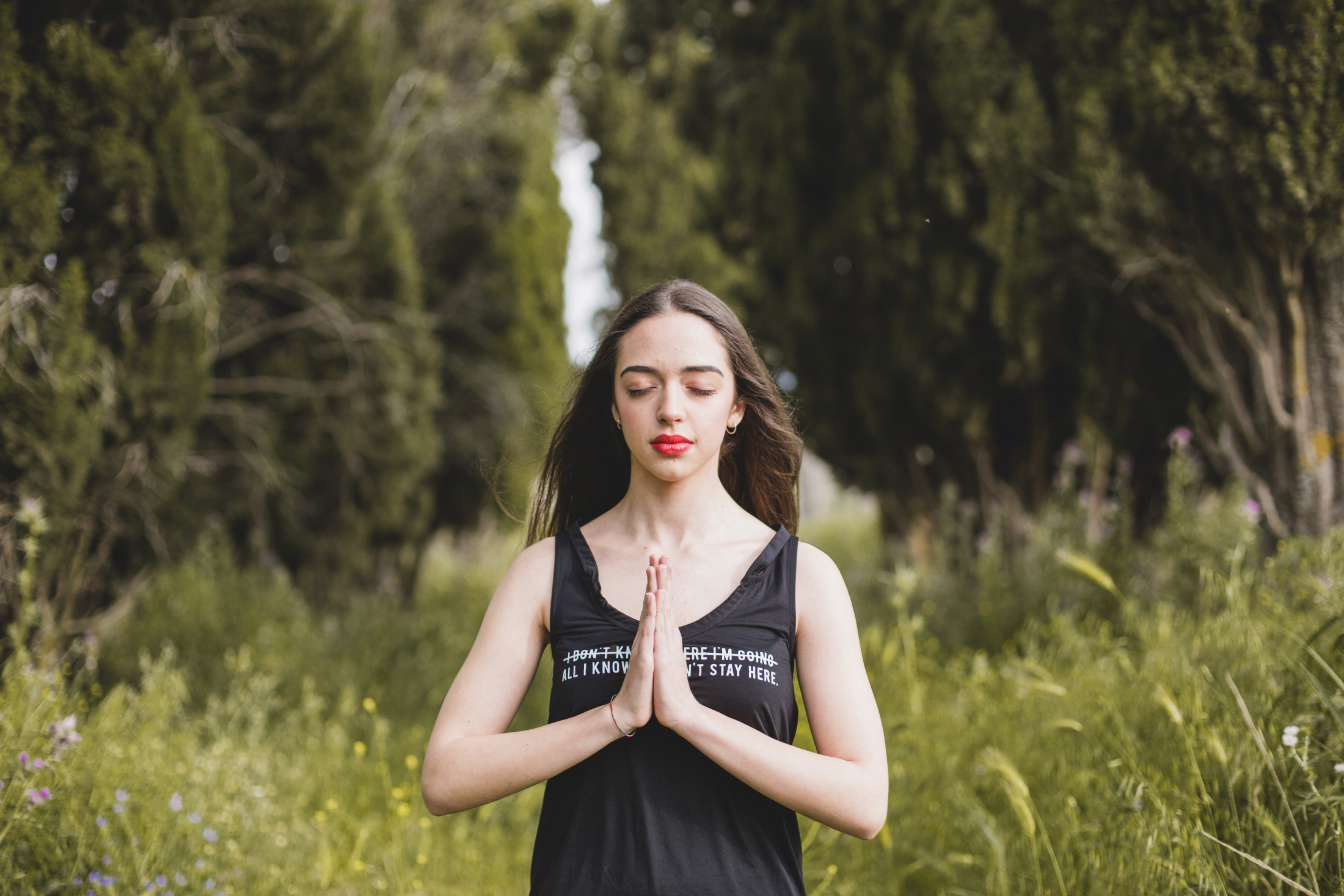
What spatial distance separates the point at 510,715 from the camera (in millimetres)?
1685

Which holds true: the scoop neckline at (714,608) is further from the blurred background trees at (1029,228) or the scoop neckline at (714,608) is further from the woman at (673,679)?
the blurred background trees at (1029,228)

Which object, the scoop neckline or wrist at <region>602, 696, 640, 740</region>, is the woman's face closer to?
the scoop neckline

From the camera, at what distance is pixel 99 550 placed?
5.08m

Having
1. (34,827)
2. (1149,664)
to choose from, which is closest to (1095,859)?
(1149,664)

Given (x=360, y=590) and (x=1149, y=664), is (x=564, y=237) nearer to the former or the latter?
(x=360, y=590)

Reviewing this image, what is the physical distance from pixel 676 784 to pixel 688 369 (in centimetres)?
72

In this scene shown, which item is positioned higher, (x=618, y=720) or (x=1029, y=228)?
(x=1029, y=228)

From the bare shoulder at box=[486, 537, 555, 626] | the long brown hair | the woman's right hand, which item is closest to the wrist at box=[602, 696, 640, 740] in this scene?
the woman's right hand

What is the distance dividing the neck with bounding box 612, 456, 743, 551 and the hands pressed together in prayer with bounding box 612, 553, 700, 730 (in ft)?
0.82

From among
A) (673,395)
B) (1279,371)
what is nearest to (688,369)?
(673,395)

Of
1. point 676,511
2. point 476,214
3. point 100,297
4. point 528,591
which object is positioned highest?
point 476,214

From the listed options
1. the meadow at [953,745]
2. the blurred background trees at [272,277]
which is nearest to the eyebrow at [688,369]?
the blurred background trees at [272,277]

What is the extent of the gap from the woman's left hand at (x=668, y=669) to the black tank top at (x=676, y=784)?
0.34 feet

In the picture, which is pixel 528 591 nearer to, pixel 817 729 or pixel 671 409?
pixel 671 409
